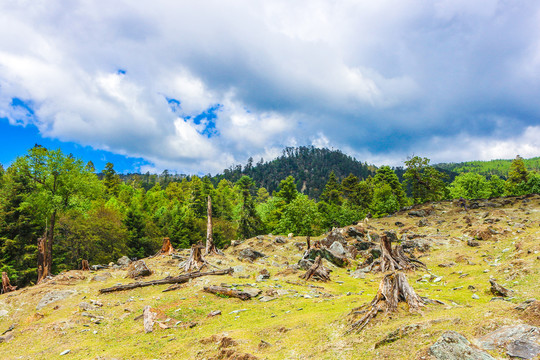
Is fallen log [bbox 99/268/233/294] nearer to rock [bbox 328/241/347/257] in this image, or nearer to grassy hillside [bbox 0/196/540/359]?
grassy hillside [bbox 0/196/540/359]

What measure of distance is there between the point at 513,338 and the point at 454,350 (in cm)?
151

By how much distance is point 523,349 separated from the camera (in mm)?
5832

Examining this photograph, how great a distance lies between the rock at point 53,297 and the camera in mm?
18575

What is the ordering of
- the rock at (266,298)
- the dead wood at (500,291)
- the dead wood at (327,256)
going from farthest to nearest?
the dead wood at (327,256), the rock at (266,298), the dead wood at (500,291)

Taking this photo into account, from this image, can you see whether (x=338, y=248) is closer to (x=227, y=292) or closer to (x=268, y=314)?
(x=227, y=292)

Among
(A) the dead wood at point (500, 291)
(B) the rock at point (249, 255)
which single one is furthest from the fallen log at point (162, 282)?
(A) the dead wood at point (500, 291)

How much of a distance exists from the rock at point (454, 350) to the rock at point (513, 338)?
1.69 feet

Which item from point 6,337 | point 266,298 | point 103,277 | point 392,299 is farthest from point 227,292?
point 103,277

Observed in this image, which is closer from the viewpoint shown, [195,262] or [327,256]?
[195,262]

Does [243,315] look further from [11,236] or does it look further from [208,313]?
[11,236]

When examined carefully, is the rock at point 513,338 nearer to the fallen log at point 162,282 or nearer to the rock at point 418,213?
the fallen log at point 162,282

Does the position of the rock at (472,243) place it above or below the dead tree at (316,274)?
above

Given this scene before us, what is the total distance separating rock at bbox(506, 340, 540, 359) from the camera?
5.62 metres

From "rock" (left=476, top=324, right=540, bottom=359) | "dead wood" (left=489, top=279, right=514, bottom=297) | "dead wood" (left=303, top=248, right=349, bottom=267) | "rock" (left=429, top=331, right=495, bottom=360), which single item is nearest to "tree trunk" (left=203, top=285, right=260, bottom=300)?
"rock" (left=429, top=331, right=495, bottom=360)
